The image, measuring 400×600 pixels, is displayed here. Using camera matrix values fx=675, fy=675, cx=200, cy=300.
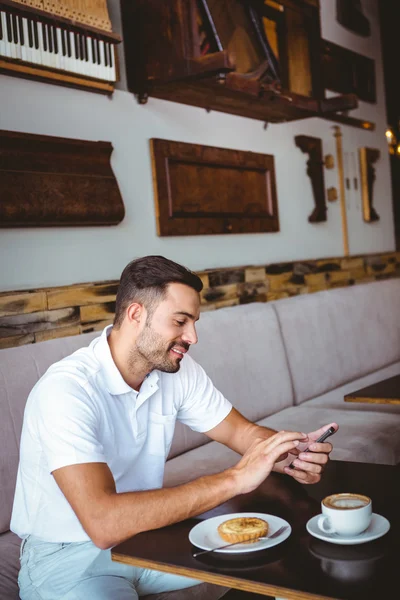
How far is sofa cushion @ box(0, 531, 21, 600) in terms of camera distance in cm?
177

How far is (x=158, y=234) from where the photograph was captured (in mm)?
3518

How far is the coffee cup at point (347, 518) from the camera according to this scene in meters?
1.22

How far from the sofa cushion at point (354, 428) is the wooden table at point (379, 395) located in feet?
0.79

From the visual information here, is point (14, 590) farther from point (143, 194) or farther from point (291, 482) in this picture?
point (143, 194)

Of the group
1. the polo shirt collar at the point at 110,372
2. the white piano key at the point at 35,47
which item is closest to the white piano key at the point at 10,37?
the white piano key at the point at 35,47

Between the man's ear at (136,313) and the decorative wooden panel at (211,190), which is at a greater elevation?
the decorative wooden panel at (211,190)

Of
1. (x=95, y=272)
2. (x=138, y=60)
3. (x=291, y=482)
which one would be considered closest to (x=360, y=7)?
(x=138, y=60)

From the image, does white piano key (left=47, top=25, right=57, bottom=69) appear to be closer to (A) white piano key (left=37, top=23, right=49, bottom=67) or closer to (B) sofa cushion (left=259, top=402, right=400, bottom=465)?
(A) white piano key (left=37, top=23, right=49, bottom=67)

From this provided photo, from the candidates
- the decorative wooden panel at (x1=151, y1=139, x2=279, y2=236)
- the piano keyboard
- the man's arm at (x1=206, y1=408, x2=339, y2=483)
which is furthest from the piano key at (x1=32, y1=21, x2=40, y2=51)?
the man's arm at (x1=206, y1=408, x2=339, y2=483)

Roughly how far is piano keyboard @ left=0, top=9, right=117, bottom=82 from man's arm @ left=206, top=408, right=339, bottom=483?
1.72 meters

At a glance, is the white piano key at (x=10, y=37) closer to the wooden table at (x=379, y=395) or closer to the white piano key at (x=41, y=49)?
the white piano key at (x=41, y=49)

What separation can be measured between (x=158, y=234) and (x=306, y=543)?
8.01ft

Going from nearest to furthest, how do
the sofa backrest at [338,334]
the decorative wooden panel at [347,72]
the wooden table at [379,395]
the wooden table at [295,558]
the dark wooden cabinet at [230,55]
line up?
1. the wooden table at [295,558]
2. the wooden table at [379,395]
3. the dark wooden cabinet at [230,55]
4. the sofa backrest at [338,334]
5. the decorative wooden panel at [347,72]

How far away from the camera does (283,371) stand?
3676 millimetres
